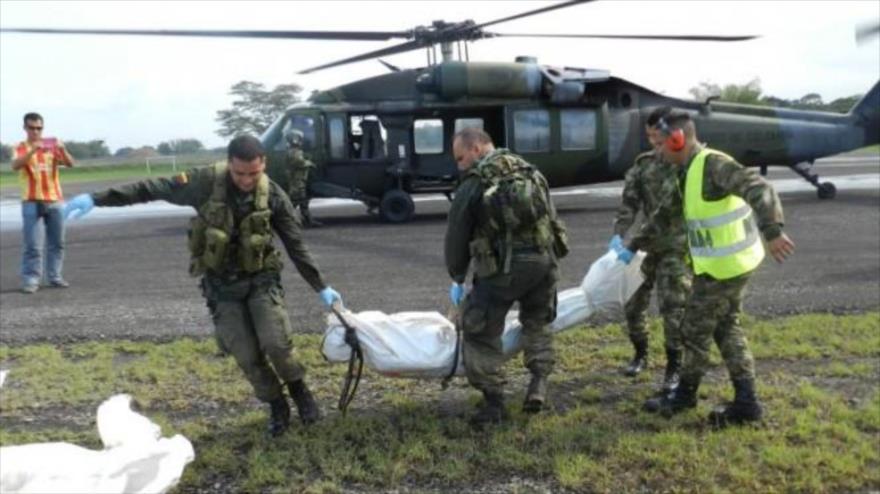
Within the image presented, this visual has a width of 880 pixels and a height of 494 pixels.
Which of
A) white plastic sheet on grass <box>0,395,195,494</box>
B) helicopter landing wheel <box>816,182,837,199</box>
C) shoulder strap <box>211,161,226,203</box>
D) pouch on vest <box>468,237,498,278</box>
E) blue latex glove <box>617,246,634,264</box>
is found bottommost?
helicopter landing wheel <box>816,182,837,199</box>

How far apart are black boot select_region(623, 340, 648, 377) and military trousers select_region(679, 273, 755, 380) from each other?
37.1 inches

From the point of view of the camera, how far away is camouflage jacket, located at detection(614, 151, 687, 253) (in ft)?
17.6

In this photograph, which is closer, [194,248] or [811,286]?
[194,248]

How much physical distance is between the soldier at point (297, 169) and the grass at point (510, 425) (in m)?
7.91

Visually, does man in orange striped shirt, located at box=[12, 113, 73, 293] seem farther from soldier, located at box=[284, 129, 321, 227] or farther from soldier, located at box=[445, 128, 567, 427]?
soldier, located at box=[445, 128, 567, 427]

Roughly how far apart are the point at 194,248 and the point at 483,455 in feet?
6.54

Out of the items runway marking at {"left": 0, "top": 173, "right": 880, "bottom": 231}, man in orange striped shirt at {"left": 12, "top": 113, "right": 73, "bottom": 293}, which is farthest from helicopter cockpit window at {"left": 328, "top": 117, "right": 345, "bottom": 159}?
man in orange striped shirt at {"left": 12, "top": 113, "right": 73, "bottom": 293}

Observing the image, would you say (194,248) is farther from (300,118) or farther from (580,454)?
(300,118)

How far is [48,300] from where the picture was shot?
29.6ft

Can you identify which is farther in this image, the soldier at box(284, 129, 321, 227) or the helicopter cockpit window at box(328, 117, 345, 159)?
the helicopter cockpit window at box(328, 117, 345, 159)

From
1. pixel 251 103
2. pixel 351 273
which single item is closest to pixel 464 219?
pixel 351 273

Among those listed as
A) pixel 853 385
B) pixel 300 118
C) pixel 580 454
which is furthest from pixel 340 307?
pixel 300 118

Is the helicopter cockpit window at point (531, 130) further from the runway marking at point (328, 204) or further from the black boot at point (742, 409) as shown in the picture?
the black boot at point (742, 409)

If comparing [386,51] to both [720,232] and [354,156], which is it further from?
[720,232]
